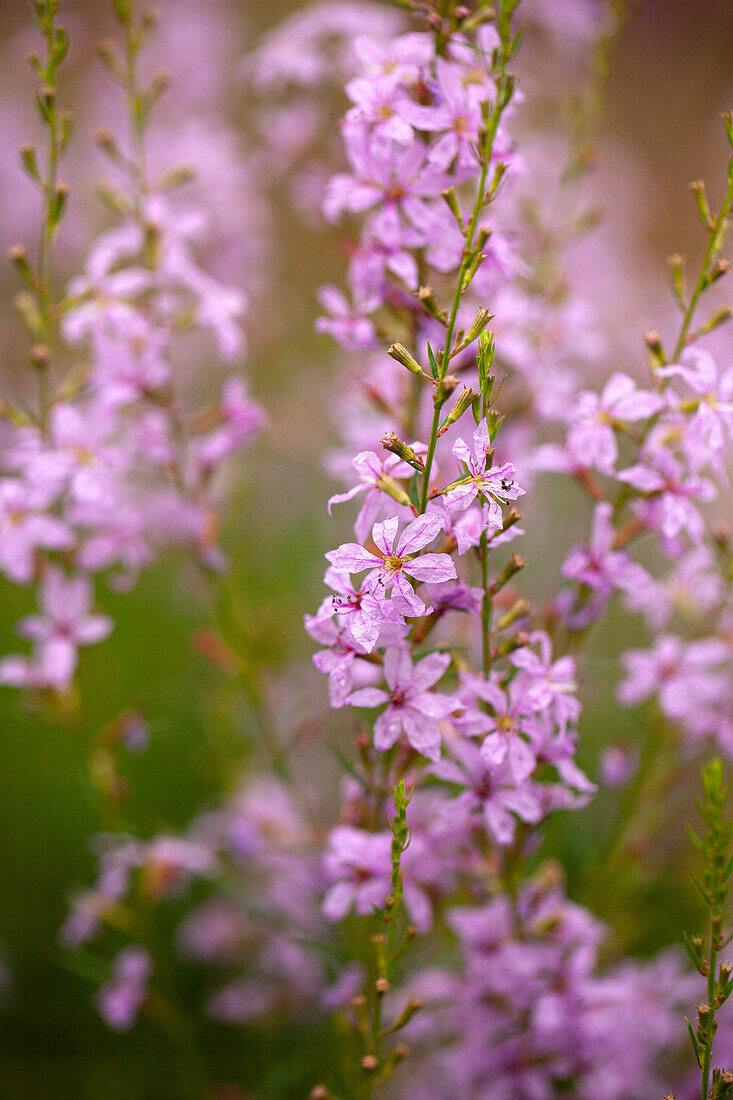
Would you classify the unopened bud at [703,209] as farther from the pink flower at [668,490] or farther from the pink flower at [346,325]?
the pink flower at [346,325]

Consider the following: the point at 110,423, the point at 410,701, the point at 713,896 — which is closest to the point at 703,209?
the point at 410,701

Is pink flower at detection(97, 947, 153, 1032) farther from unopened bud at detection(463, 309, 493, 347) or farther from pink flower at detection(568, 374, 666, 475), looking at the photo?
unopened bud at detection(463, 309, 493, 347)

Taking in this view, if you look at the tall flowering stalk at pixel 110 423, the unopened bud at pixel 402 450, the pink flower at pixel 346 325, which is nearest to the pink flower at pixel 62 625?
the tall flowering stalk at pixel 110 423

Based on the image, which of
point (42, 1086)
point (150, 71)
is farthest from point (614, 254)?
point (42, 1086)

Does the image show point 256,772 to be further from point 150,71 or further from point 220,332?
point 150,71

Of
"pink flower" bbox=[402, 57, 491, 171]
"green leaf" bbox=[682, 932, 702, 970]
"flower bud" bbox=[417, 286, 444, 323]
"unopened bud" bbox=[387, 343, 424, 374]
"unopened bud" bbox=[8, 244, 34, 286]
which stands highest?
"unopened bud" bbox=[8, 244, 34, 286]

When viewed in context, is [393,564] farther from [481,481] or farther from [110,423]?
[110,423]

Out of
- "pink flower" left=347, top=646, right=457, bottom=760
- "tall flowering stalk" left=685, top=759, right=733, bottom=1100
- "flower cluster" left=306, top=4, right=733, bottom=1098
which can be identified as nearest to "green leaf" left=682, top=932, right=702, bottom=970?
"tall flowering stalk" left=685, top=759, right=733, bottom=1100
